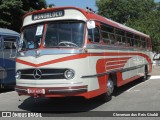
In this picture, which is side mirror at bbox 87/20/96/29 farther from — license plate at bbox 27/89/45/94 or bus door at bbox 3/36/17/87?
bus door at bbox 3/36/17/87

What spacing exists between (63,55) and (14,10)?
1759 cm

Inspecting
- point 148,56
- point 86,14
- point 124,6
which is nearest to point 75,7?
point 86,14

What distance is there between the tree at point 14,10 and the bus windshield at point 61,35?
51.5 feet

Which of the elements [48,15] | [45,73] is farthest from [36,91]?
[48,15]

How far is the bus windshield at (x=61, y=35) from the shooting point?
9484 mm

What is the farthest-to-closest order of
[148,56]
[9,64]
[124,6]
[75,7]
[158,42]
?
[124,6] → [158,42] → [148,56] → [9,64] → [75,7]

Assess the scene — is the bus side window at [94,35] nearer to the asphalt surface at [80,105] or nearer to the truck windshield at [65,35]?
the truck windshield at [65,35]

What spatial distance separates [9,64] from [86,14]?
575 centimetres

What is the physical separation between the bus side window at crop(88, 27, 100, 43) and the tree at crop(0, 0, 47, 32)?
1569 cm

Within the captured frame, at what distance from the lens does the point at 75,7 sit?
9.76 meters

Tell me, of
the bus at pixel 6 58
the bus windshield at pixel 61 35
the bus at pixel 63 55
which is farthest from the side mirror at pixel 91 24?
the bus at pixel 6 58

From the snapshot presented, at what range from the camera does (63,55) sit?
917 cm

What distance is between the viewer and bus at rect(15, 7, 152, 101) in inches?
359

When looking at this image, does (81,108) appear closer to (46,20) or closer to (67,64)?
(67,64)
